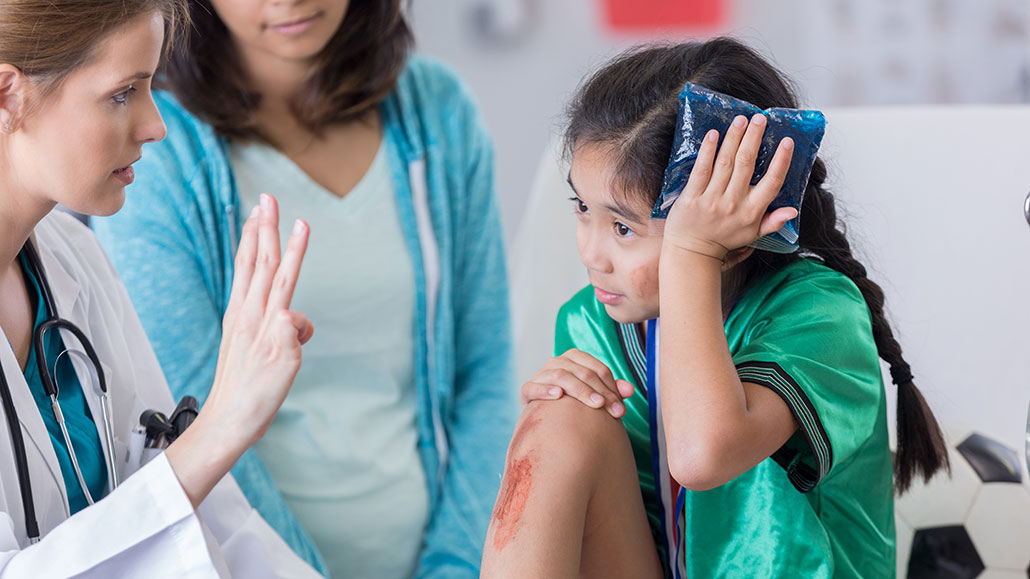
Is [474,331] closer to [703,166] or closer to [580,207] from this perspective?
[580,207]

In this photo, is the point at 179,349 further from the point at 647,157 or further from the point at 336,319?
the point at 647,157

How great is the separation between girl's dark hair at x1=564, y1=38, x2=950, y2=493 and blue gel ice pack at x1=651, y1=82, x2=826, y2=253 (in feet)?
0.25

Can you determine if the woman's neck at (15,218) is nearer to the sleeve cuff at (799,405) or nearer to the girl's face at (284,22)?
the girl's face at (284,22)

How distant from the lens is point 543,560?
0.87 m

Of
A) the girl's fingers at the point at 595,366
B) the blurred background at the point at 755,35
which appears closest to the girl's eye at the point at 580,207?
the girl's fingers at the point at 595,366

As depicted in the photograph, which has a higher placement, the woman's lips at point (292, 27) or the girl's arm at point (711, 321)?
the woman's lips at point (292, 27)

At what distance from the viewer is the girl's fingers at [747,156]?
2.59ft

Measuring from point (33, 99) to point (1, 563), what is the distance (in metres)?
0.37

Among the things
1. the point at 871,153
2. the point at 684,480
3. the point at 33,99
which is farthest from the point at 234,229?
the point at 871,153

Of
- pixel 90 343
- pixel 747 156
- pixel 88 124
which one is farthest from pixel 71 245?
pixel 747 156

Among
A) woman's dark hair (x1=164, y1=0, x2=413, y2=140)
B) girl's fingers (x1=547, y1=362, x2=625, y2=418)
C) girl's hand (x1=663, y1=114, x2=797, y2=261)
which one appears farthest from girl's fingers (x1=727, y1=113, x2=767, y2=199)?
woman's dark hair (x1=164, y1=0, x2=413, y2=140)

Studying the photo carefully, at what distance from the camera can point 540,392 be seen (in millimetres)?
993

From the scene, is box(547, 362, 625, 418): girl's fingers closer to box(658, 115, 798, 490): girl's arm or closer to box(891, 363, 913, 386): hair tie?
box(658, 115, 798, 490): girl's arm

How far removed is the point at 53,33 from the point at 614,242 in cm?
49
